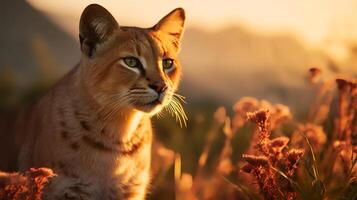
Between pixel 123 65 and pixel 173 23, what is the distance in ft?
2.74

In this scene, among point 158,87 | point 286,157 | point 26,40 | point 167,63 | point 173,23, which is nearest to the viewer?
point 286,157

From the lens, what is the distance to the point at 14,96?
9.19 meters

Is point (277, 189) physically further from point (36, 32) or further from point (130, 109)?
point (36, 32)

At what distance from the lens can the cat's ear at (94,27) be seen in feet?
14.6

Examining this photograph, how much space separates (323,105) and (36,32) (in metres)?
10.9

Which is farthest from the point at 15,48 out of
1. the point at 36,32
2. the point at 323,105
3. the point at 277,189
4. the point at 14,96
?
the point at 277,189

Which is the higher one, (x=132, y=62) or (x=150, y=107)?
(x=132, y=62)

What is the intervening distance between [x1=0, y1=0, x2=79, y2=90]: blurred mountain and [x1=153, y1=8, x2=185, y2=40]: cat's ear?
5190 millimetres

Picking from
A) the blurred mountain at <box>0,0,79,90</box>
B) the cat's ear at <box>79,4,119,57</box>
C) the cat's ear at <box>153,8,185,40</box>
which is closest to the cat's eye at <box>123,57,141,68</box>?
the cat's ear at <box>79,4,119,57</box>

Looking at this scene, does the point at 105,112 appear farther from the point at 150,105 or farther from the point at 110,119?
the point at 150,105

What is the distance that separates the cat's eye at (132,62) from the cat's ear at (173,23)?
0.58m

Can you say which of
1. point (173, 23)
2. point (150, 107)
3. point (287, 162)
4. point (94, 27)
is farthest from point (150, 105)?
point (287, 162)

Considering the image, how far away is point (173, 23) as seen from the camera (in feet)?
17.0

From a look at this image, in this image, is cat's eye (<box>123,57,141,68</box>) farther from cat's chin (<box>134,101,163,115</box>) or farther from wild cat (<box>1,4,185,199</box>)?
cat's chin (<box>134,101,163,115</box>)
